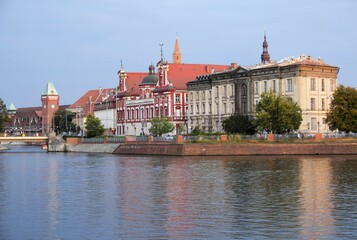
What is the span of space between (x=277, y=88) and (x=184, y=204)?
2847 inches

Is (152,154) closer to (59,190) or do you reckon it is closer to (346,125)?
(346,125)

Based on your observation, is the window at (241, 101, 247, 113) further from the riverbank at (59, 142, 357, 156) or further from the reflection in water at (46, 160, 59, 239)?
the reflection in water at (46, 160, 59, 239)

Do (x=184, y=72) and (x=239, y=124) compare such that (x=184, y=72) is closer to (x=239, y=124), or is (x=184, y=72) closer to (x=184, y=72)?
(x=184, y=72)

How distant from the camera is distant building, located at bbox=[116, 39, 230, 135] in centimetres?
14650

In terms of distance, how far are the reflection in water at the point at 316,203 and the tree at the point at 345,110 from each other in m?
32.1

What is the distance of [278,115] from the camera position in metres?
103

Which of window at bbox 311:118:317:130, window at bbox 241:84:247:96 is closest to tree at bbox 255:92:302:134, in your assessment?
window at bbox 311:118:317:130

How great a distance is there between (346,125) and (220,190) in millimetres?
54329

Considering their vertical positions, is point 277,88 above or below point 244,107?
above

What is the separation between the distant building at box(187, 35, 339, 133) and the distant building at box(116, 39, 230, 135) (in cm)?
980

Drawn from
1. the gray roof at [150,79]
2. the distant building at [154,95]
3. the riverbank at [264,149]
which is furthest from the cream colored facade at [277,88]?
the gray roof at [150,79]

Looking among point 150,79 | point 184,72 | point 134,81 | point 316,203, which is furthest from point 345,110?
point 134,81

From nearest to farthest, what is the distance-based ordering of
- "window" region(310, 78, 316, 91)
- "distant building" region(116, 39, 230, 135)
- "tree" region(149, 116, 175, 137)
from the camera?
"window" region(310, 78, 316, 91) < "tree" region(149, 116, 175, 137) < "distant building" region(116, 39, 230, 135)

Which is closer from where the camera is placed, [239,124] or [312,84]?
[312,84]
